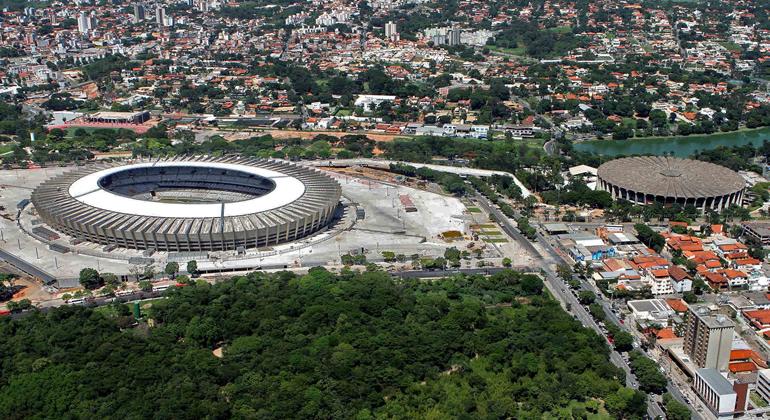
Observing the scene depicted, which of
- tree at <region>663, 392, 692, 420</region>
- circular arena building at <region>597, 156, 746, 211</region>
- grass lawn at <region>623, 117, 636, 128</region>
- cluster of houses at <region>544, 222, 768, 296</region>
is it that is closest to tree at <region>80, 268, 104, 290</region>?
cluster of houses at <region>544, 222, 768, 296</region>

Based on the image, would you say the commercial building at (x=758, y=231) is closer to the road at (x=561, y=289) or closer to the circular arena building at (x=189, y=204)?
the road at (x=561, y=289)

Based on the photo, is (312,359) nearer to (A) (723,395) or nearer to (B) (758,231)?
(A) (723,395)

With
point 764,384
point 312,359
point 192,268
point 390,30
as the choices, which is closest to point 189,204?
point 192,268

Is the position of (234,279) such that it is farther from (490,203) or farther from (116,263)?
(490,203)

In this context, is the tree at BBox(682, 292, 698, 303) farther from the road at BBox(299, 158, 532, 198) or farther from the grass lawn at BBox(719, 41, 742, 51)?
the grass lawn at BBox(719, 41, 742, 51)

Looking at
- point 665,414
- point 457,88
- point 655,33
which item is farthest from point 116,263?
point 655,33
